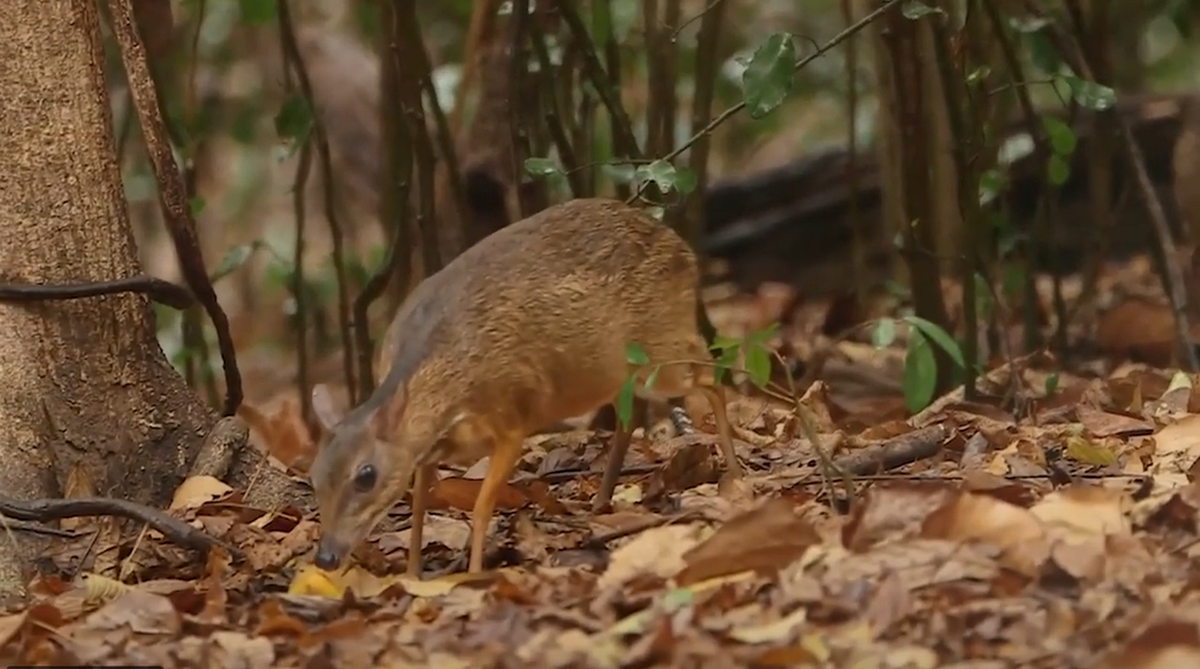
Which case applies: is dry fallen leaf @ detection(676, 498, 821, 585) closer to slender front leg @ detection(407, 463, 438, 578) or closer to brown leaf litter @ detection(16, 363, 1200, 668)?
brown leaf litter @ detection(16, 363, 1200, 668)

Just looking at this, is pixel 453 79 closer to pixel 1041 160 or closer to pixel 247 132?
pixel 247 132

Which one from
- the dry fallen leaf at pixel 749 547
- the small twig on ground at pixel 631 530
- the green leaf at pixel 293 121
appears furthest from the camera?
the green leaf at pixel 293 121

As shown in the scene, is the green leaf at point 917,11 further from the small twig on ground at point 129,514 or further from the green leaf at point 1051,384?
the small twig on ground at point 129,514

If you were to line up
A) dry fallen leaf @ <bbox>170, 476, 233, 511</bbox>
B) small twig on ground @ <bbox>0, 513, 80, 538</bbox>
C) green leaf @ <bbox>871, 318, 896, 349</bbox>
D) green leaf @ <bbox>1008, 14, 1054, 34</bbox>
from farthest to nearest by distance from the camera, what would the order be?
green leaf @ <bbox>1008, 14, 1054, 34</bbox>
green leaf @ <bbox>871, 318, 896, 349</bbox>
dry fallen leaf @ <bbox>170, 476, 233, 511</bbox>
small twig on ground @ <bbox>0, 513, 80, 538</bbox>

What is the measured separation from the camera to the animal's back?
12.5ft

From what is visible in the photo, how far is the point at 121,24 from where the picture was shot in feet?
14.3

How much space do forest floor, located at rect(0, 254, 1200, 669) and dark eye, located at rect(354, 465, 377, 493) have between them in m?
0.19

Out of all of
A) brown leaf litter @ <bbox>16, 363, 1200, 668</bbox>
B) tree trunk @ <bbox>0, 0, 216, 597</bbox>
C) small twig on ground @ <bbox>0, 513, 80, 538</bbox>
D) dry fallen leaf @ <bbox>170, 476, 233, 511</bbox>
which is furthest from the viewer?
dry fallen leaf @ <bbox>170, 476, 233, 511</bbox>

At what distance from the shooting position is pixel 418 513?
3801 mm

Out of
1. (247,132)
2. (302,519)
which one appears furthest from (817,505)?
(247,132)

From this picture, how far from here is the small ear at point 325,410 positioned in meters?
3.68

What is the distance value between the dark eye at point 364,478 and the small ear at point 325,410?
139mm

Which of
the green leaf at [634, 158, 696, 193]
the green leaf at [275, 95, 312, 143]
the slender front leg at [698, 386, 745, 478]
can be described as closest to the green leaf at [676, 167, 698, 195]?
the green leaf at [634, 158, 696, 193]

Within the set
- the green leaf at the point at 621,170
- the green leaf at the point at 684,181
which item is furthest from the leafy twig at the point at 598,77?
the green leaf at the point at 684,181
